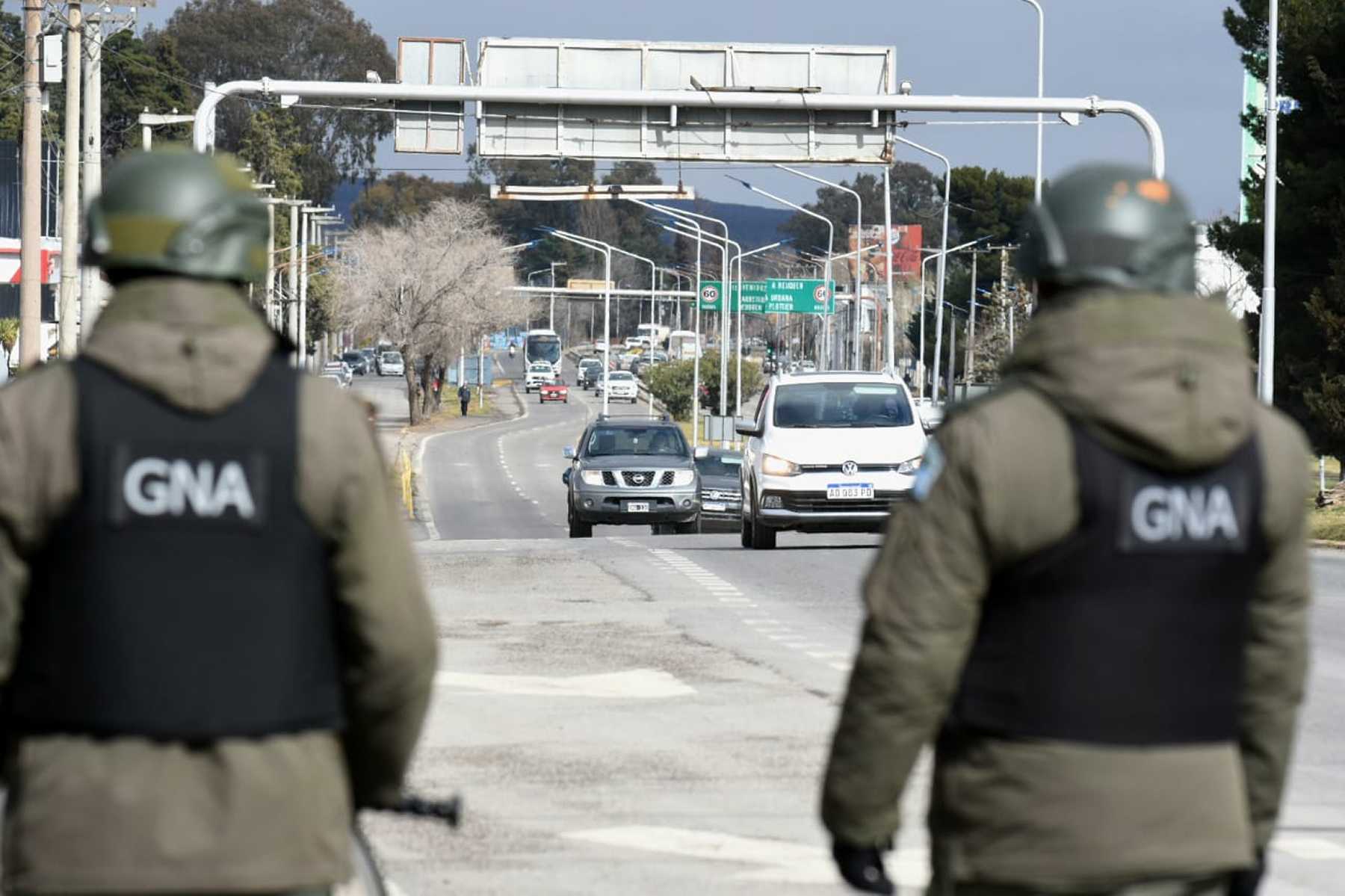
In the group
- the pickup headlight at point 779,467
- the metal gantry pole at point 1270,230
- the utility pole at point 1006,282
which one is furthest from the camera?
the utility pole at point 1006,282

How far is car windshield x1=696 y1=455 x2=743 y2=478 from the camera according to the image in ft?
131

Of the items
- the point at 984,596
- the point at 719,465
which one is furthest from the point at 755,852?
the point at 719,465

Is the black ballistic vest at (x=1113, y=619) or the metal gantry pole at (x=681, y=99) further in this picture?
the metal gantry pole at (x=681, y=99)

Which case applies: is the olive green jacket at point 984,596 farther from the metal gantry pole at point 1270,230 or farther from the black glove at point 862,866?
the metal gantry pole at point 1270,230

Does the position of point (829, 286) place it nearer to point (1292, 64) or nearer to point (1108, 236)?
point (1292, 64)

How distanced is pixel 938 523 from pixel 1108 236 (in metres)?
0.56

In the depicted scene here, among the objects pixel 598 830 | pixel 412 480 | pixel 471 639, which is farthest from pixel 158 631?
pixel 412 480

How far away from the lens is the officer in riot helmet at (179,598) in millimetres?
3459

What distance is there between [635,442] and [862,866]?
29.7m

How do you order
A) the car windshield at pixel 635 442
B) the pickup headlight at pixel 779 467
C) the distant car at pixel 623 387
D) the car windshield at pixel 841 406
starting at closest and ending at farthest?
the pickup headlight at pixel 779 467 → the car windshield at pixel 841 406 → the car windshield at pixel 635 442 → the distant car at pixel 623 387

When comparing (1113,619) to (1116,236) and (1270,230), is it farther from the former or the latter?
(1270,230)

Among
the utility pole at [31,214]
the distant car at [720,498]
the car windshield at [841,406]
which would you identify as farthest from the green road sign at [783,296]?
the car windshield at [841,406]

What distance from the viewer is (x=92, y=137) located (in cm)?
3500

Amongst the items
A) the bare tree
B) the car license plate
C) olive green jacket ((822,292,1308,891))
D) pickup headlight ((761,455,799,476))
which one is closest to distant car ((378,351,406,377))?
the bare tree
